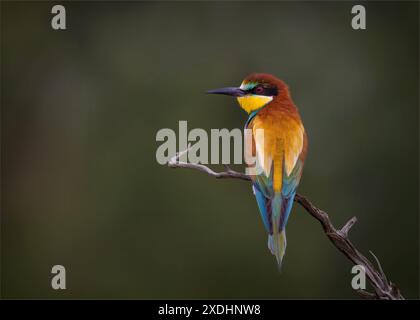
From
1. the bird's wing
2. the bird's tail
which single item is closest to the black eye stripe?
the bird's wing

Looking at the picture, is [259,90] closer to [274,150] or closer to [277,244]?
[274,150]

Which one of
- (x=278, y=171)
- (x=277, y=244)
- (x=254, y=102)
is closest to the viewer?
(x=277, y=244)

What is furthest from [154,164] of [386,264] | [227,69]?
[386,264]

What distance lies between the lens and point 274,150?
9.19 feet

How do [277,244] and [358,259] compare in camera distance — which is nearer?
[358,259]

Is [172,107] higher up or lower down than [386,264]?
higher up

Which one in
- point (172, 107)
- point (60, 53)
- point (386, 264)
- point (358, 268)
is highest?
point (60, 53)

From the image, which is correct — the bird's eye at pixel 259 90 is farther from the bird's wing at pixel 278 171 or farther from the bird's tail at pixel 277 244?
the bird's tail at pixel 277 244

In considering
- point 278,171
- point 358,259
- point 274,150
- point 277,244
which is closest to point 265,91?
point 274,150

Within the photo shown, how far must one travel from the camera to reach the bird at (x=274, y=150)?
265 centimetres

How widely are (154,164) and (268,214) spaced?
2.77 meters

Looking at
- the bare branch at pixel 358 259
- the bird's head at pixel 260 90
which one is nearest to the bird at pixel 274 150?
the bird's head at pixel 260 90

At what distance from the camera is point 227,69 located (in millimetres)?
5715

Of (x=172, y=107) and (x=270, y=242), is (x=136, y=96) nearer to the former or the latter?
(x=172, y=107)
